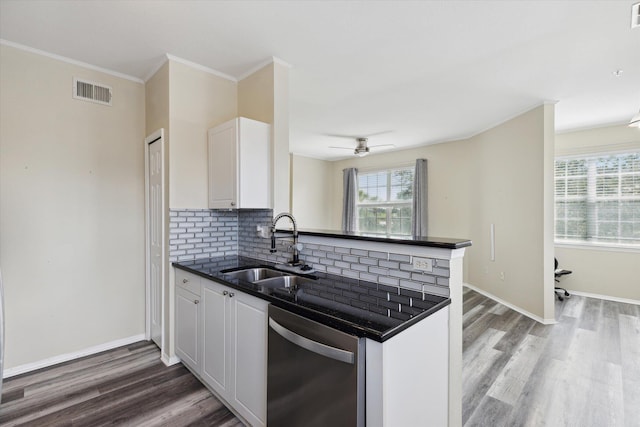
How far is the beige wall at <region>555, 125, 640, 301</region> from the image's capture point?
4.37m

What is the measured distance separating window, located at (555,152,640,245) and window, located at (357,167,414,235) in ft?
8.55

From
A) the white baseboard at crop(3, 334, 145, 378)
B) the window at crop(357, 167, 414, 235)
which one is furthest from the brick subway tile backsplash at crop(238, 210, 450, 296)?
the window at crop(357, 167, 414, 235)

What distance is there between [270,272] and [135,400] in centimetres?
128

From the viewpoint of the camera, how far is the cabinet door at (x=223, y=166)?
2.46 m

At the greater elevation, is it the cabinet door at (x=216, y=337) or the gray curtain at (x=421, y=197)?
the gray curtain at (x=421, y=197)

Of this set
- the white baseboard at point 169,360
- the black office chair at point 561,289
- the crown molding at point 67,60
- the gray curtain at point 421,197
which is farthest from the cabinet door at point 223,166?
the black office chair at point 561,289

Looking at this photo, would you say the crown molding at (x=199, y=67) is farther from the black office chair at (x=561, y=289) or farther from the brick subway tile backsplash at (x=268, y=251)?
the black office chair at (x=561, y=289)

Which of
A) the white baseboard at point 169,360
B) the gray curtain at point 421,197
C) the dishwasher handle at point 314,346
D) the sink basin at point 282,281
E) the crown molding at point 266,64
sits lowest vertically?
the white baseboard at point 169,360

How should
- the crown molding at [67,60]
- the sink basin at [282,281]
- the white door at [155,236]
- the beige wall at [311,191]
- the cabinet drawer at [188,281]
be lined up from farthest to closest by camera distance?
the beige wall at [311,191]
the white door at [155,236]
the crown molding at [67,60]
the cabinet drawer at [188,281]
the sink basin at [282,281]

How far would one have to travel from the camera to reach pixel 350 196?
7277mm

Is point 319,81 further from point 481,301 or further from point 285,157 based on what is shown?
point 481,301

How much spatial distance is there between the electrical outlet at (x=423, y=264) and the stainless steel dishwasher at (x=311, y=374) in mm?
639

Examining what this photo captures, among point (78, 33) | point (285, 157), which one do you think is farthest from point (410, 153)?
point (78, 33)

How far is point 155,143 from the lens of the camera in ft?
9.14
